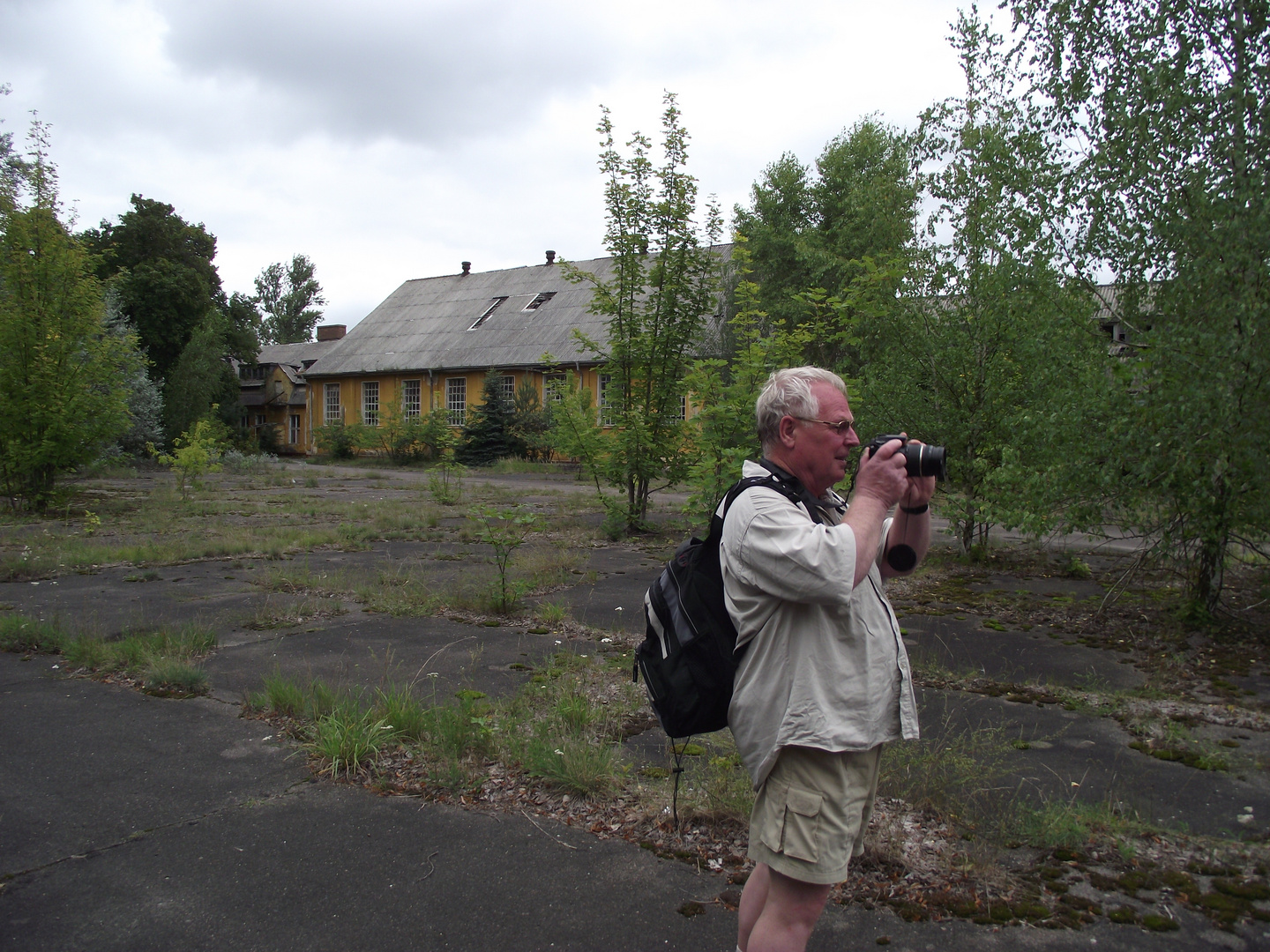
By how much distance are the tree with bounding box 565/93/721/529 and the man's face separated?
9.35 meters

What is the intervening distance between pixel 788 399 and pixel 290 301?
9680cm

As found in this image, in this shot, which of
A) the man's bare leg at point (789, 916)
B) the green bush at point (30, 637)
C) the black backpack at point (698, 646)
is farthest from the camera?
the green bush at point (30, 637)

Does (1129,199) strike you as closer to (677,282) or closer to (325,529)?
(677,282)

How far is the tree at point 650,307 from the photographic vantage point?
11.9 metres

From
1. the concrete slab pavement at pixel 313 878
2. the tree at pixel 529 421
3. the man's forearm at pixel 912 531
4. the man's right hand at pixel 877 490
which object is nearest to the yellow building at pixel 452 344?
the tree at pixel 529 421

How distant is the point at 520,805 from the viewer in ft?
12.4

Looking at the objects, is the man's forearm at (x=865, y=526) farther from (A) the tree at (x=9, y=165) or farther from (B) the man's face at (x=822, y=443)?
(A) the tree at (x=9, y=165)

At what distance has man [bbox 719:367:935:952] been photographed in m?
2.12

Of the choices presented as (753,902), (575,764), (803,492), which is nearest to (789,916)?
(753,902)

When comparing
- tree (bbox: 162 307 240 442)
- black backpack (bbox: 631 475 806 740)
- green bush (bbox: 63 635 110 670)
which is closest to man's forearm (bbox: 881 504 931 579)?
black backpack (bbox: 631 475 806 740)

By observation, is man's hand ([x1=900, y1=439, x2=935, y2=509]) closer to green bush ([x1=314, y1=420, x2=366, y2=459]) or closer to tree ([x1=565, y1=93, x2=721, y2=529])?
tree ([x1=565, y1=93, x2=721, y2=529])

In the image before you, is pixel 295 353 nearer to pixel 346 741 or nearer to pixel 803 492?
pixel 346 741

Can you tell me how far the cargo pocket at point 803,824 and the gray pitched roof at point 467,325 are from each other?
35.4m

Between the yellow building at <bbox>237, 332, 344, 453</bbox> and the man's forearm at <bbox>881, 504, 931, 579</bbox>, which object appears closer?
the man's forearm at <bbox>881, 504, 931, 579</bbox>
